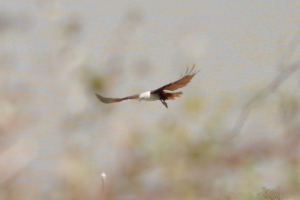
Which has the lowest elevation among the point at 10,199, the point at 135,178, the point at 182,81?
the point at 10,199

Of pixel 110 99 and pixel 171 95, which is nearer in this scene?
pixel 171 95

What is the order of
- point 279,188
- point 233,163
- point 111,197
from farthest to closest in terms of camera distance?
point 279,188, point 111,197, point 233,163

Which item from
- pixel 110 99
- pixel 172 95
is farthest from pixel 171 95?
pixel 110 99

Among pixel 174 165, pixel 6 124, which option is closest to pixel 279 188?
pixel 174 165

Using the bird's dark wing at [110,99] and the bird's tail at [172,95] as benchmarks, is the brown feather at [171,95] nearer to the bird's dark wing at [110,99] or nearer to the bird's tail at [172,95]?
the bird's tail at [172,95]

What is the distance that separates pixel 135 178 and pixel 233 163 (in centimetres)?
49

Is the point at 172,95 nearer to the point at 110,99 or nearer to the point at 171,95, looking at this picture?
the point at 171,95

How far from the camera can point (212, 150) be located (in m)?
2.48

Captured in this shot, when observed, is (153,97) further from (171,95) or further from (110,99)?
(110,99)

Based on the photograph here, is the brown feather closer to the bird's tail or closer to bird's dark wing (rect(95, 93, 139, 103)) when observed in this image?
the bird's tail

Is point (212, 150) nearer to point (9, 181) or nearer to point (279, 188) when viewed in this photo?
point (279, 188)

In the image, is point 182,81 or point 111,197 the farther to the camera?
point 182,81

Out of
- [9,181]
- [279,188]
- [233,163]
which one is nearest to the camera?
[233,163]

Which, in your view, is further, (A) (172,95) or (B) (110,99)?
(B) (110,99)
